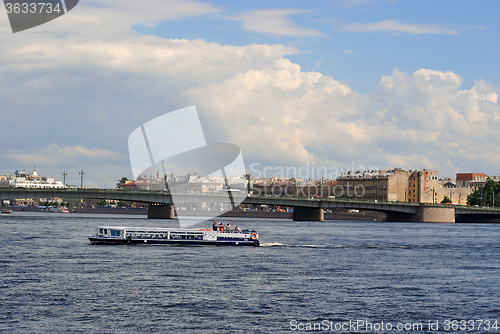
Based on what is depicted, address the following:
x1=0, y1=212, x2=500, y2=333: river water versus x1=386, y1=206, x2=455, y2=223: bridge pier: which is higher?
x1=386, y1=206, x2=455, y2=223: bridge pier

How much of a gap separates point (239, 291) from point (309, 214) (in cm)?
9297

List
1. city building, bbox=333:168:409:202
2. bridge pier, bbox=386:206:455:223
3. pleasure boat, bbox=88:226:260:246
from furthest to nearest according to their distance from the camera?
city building, bbox=333:168:409:202
bridge pier, bbox=386:206:455:223
pleasure boat, bbox=88:226:260:246

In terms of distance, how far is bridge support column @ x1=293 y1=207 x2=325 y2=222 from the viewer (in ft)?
393

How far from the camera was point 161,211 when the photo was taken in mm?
118312

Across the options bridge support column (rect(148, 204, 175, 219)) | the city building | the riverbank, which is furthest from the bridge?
the city building

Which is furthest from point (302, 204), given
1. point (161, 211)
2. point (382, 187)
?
point (382, 187)

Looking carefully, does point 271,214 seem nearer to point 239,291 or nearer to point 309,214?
point 309,214

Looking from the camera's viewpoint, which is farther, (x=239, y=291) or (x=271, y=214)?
(x=271, y=214)

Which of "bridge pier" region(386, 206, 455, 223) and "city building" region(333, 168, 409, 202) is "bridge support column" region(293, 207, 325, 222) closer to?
"bridge pier" region(386, 206, 455, 223)

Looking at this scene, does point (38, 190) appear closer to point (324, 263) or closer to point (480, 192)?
point (324, 263)

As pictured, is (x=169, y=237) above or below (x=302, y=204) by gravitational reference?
below

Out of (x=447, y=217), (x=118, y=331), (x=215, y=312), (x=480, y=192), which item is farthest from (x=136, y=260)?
(x=480, y=192)

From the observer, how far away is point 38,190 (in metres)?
93.9

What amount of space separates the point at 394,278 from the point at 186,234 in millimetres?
22750
